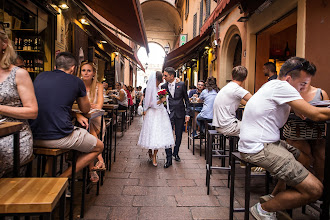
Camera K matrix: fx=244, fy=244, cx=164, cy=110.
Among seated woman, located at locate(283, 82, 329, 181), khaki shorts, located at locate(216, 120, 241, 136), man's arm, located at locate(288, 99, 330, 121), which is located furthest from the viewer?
khaki shorts, located at locate(216, 120, 241, 136)

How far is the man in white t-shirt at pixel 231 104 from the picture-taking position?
3.65 meters

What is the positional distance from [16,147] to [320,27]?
4.83m

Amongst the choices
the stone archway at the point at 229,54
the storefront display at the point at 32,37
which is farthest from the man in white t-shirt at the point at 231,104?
the stone archway at the point at 229,54

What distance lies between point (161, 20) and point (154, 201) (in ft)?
96.1

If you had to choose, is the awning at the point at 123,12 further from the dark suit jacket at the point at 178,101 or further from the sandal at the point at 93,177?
the sandal at the point at 93,177

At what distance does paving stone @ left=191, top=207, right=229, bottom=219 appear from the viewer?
271cm

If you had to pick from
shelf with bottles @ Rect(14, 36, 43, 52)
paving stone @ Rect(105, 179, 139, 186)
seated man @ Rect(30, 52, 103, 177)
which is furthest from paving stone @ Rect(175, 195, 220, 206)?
shelf with bottles @ Rect(14, 36, 43, 52)

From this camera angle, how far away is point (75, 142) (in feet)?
8.00

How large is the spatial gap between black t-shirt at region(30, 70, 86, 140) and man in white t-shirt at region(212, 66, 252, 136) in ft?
7.36

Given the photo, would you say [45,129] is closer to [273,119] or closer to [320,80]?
[273,119]

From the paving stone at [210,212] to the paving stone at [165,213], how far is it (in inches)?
3.5

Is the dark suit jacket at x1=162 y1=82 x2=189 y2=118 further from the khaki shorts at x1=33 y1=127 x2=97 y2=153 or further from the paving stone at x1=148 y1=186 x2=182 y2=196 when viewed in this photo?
the khaki shorts at x1=33 y1=127 x2=97 y2=153

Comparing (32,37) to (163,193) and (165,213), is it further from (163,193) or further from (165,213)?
(165,213)

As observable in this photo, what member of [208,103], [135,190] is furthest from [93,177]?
[208,103]
